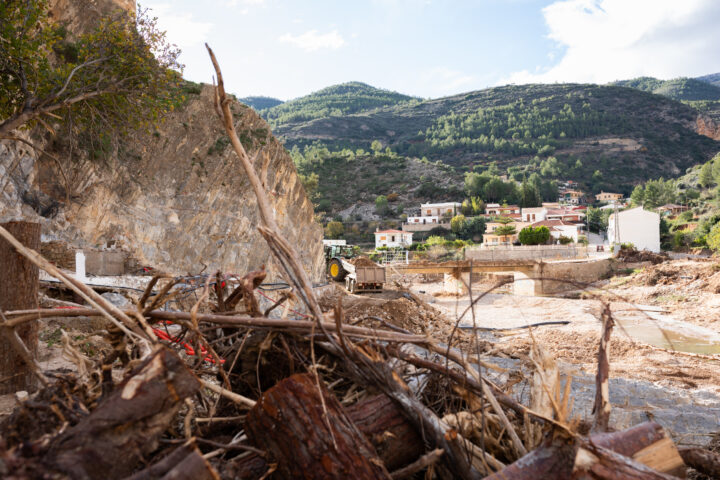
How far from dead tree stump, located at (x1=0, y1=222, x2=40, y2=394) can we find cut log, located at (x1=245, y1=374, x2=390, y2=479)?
2677 mm

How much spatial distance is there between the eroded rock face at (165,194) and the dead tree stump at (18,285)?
28.2 ft

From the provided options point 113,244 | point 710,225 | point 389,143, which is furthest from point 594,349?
point 389,143

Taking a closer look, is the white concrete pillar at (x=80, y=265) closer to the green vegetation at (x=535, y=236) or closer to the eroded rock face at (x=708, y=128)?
the green vegetation at (x=535, y=236)

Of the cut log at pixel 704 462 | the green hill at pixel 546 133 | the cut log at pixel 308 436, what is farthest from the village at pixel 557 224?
the cut log at pixel 308 436

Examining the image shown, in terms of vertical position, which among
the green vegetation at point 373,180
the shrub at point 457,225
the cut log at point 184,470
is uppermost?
the green vegetation at point 373,180

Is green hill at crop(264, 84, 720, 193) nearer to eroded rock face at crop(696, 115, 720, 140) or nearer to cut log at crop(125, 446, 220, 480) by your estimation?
eroded rock face at crop(696, 115, 720, 140)

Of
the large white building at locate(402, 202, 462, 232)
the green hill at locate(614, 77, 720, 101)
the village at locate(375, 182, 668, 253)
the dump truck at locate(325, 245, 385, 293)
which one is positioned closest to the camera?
the dump truck at locate(325, 245, 385, 293)

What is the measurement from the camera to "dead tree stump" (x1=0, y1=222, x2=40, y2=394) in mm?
3168

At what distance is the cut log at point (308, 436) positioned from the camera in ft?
3.98

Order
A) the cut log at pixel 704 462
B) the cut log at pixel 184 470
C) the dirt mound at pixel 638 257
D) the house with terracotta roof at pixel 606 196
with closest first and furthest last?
the cut log at pixel 184 470, the cut log at pixel 704 462, the dirt mound at pixel 638 257, the house with terracotta roof at pixel 606 196

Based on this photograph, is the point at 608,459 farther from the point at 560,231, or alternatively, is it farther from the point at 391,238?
the point at 391,238

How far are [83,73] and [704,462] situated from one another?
11.6 metres

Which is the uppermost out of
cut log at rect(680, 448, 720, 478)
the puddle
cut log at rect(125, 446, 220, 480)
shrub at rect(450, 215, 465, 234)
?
cut log at rect(125, 446, 220, 480)

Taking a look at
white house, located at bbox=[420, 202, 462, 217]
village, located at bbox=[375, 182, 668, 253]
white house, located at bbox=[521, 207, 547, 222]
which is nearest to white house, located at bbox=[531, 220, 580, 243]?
village, located at bbox=[375, 182, 668, 253]
